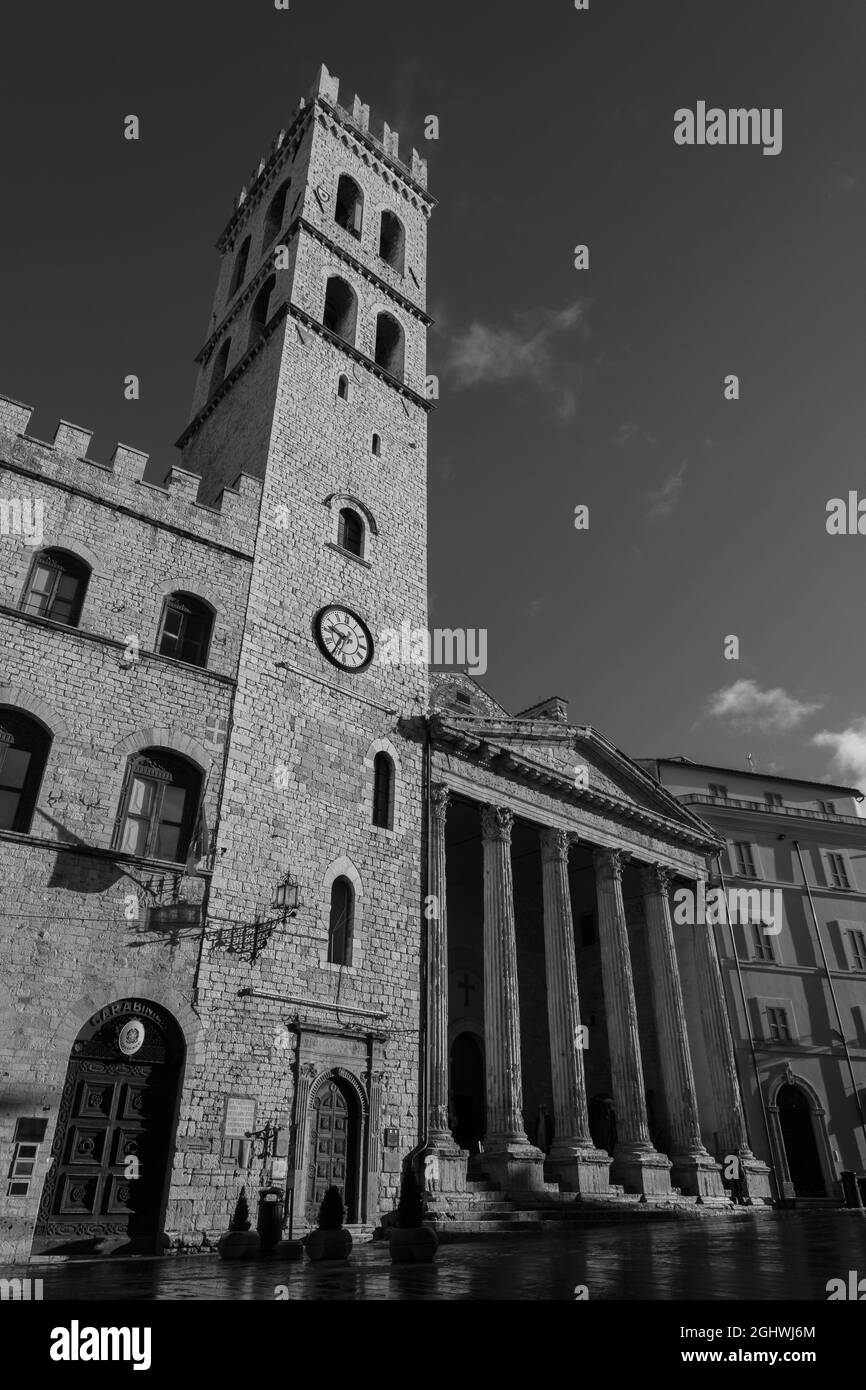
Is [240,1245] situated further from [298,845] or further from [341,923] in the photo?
[298,845]

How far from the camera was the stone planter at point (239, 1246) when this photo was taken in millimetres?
12391

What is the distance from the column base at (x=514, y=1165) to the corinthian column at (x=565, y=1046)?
1.40m

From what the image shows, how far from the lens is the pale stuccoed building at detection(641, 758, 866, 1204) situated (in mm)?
28031

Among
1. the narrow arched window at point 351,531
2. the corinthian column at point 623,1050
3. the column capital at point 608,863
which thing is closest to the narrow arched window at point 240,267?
the narrow arched window at point 351,531

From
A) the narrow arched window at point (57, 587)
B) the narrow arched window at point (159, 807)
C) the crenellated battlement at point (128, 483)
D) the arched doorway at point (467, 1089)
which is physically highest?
the crenellated battlement at point (128, 483)

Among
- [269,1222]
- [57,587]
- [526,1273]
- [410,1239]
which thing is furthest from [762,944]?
[57,587]

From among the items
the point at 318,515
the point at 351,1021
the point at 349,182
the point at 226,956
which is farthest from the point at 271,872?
the point at 349,182

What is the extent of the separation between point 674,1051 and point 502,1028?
823 centimetres

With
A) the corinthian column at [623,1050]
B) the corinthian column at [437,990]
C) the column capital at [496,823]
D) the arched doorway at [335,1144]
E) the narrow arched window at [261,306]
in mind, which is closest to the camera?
the arched doorway at [335,1144]

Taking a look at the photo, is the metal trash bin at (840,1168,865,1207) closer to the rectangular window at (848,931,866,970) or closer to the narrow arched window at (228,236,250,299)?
the rectangular window at (848,931,866,970)

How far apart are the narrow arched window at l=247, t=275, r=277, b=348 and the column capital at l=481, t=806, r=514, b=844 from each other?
54.2 ft

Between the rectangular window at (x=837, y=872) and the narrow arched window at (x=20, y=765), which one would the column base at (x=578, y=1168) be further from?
the rectangular window at (x=837, y=872)

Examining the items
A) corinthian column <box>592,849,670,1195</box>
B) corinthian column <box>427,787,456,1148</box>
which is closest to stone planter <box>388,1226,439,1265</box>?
corinthian column <box>427,787,456,1148</box>
